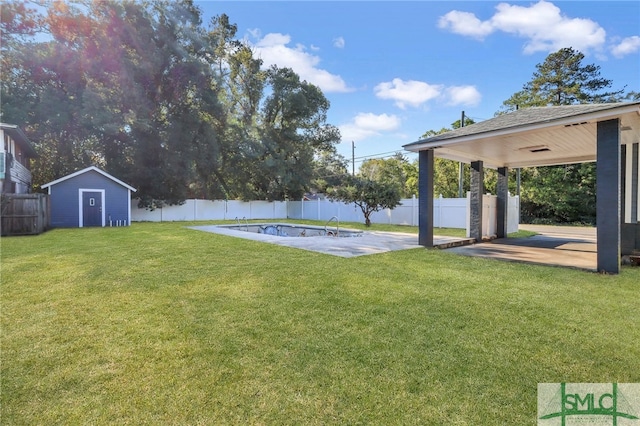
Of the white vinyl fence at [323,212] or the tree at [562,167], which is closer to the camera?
the white vinyl fence at [323,212]

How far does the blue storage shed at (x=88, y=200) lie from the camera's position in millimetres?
14047

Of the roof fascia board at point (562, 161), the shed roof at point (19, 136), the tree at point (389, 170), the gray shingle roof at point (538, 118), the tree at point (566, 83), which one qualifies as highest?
the tree at point (566, 83)

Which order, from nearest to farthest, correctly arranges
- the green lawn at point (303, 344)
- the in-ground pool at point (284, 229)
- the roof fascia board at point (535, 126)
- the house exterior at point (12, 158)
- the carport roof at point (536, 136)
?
the green lawn at point (303, 344)
the roof fascia board at point (535, 126)
the carport roof at point (536, 136)
the house exterior at point (12, 158)
the in-ground pool at point (284, 229)

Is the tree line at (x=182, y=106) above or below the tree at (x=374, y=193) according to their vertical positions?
above

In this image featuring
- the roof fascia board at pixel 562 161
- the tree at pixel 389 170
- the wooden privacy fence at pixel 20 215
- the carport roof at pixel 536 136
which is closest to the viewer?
the carport roof at pixel 536 136

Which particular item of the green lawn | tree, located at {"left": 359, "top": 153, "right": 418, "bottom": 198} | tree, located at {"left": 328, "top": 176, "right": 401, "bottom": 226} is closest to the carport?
the green lawn

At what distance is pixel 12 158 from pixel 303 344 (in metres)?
16.7

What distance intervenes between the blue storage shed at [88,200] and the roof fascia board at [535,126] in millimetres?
14359

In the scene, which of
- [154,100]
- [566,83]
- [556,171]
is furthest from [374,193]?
[566,83]

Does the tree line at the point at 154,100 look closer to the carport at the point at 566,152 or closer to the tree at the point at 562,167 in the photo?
the tree at the point at 562,167

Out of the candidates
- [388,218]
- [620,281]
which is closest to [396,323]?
[620,281]

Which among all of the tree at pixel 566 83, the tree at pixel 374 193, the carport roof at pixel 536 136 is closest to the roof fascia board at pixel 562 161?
the carport roof at pixel 536 136

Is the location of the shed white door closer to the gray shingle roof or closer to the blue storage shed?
the blue storage shed

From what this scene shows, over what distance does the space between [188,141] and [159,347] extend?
19574mm
